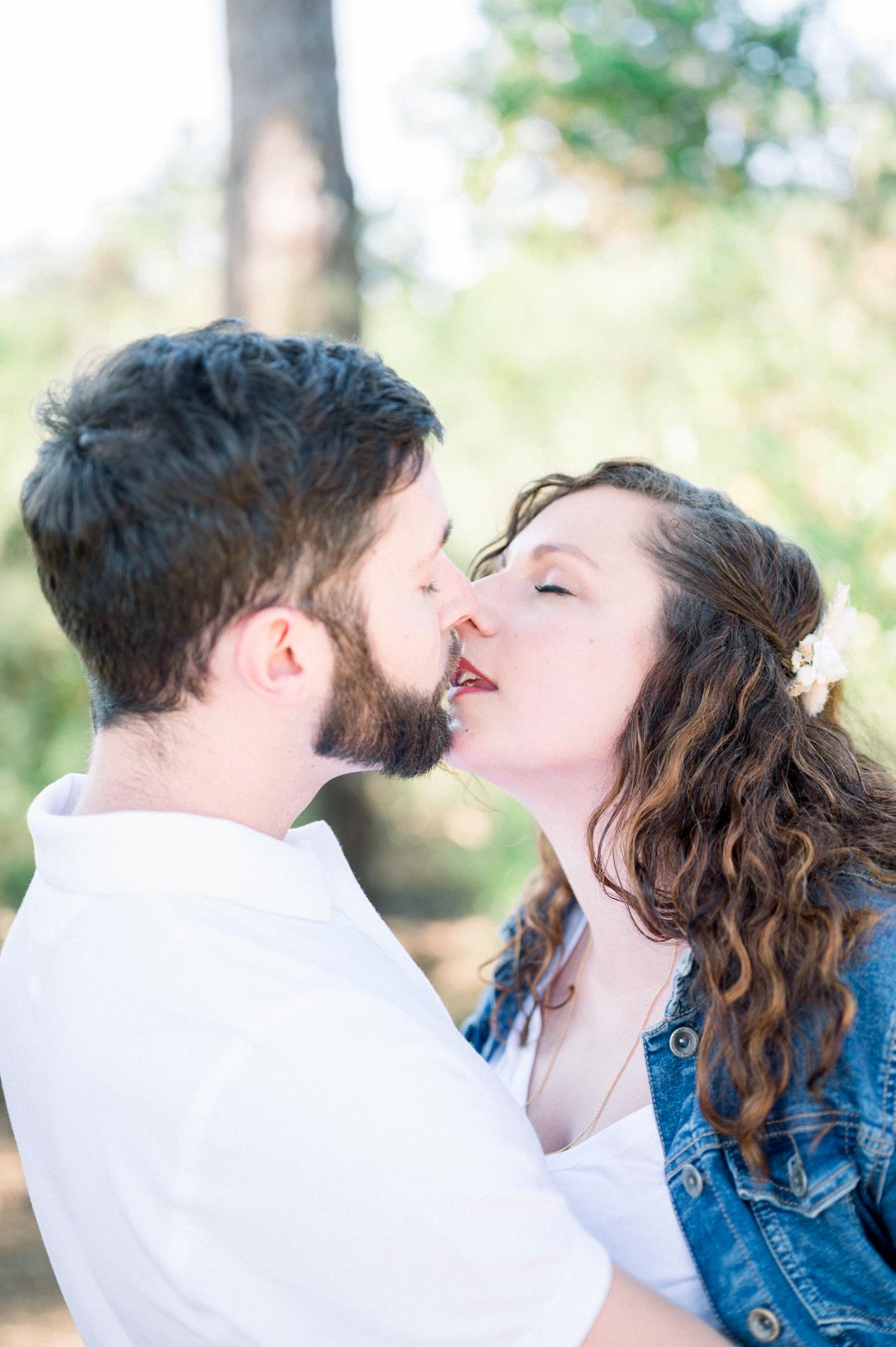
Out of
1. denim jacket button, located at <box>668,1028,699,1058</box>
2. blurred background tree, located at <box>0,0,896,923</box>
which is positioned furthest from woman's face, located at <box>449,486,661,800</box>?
blurred background tree, located at <box>0,0,896,923</box>

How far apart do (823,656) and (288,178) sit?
3.89m

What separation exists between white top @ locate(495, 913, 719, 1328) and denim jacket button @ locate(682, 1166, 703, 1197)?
0.04 meters

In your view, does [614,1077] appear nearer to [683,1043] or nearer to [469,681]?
[683,1043]

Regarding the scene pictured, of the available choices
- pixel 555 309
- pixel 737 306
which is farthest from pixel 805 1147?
pixel 555 309

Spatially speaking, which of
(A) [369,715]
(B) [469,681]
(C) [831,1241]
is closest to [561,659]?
(B) [469,681]

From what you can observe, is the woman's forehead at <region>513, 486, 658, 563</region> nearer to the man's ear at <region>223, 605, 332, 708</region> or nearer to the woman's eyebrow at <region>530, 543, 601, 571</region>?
the woman's eyebrow at <region>530, 543, 601, 571</region>

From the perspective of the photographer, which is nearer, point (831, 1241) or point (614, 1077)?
point (831, 1241)

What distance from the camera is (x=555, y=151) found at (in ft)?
21.6

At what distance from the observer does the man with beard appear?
1289 millimetres

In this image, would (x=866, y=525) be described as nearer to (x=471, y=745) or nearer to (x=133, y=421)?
(x=471, y=745)

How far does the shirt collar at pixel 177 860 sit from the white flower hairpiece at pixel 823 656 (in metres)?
1.09

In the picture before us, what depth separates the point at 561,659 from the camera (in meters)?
2.11

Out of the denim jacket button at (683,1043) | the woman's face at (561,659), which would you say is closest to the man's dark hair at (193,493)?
the woman's face at (561,659)

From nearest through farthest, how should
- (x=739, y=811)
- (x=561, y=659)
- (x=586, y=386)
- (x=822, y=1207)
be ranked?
1. (x=822, y=1207)
2. (x=739, y=811)
3. (x=561, y=659)
4. (x=586, y=386)
